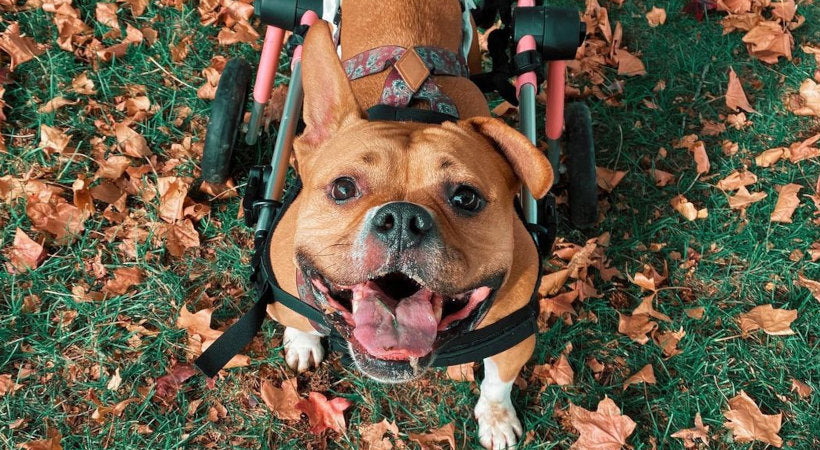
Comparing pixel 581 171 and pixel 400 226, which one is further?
pixel 581 171

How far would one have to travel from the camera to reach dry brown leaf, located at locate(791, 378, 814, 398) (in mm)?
3549

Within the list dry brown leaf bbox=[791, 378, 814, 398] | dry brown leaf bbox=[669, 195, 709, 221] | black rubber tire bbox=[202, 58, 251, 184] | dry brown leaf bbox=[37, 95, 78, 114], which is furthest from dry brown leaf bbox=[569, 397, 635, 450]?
dry brown leaf bbox=[37, 95, 78, 114]

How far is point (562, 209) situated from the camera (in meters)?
4.18

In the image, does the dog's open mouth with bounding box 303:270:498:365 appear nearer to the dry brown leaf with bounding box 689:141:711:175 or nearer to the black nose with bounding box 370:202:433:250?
the black nose with bounding box 370:202:433:250

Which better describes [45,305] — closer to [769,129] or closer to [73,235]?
[73,235]

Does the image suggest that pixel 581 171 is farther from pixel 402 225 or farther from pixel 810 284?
pixel 402 225

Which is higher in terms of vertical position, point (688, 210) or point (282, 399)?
point (688, 210)

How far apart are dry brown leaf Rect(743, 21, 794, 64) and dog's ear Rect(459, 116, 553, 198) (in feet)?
10.7

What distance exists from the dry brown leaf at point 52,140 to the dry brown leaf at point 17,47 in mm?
558

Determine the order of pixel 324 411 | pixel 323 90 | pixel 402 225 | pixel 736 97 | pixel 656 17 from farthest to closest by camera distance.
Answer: pixel 656 17
pixel 736 97
pixel 324 411
pixel 323 90
pixel 402 225

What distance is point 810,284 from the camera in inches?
154

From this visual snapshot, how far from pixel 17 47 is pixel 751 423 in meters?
4.88

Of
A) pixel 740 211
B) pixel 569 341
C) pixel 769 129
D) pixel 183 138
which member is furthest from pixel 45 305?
pixel 769 129

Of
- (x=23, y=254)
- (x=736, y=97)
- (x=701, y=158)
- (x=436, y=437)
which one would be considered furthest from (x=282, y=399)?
(x=736, y=97)
